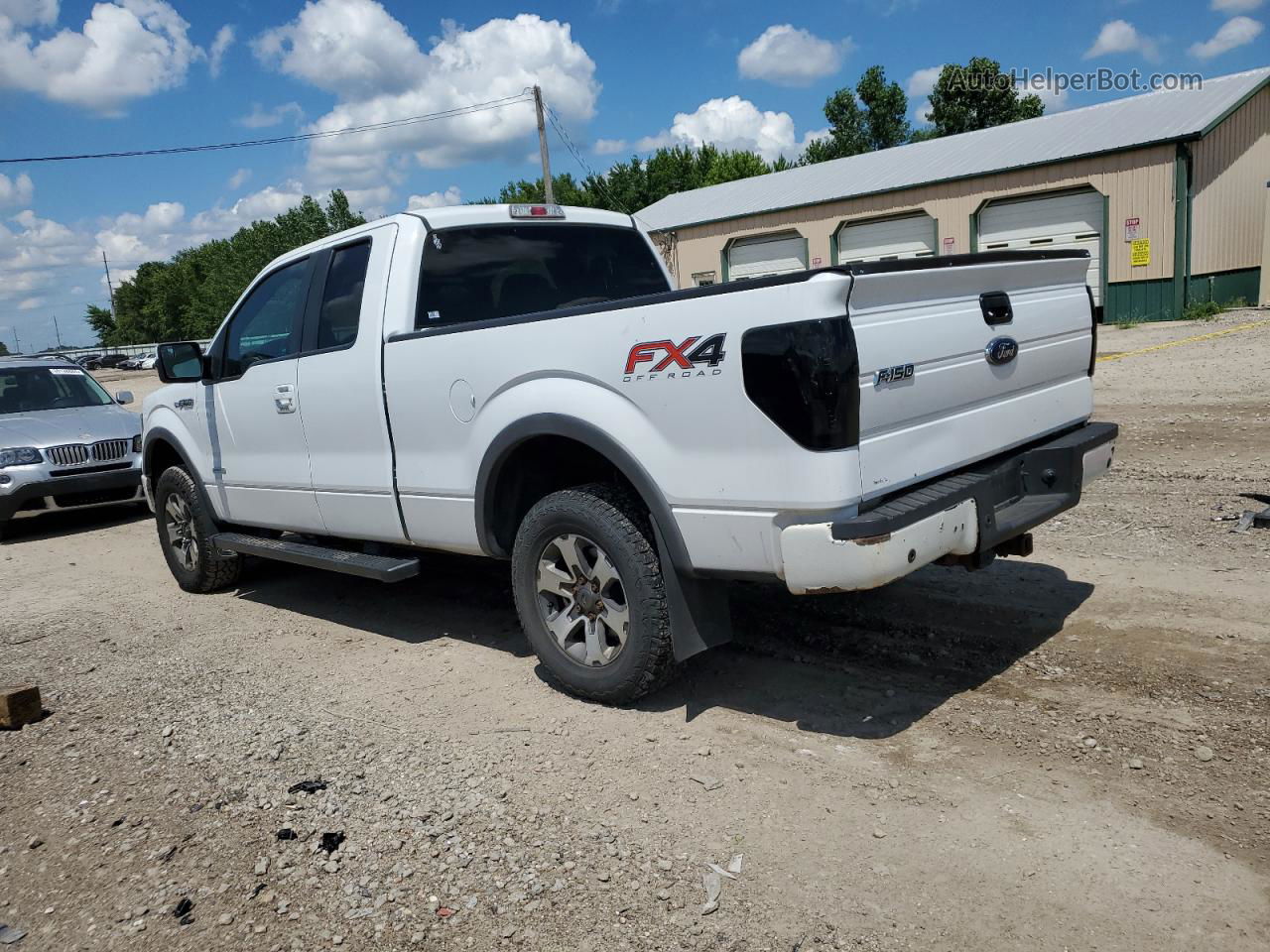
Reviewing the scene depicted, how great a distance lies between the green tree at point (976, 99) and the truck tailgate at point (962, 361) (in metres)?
53.0

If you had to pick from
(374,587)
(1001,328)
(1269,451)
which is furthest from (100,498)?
(1269,451)

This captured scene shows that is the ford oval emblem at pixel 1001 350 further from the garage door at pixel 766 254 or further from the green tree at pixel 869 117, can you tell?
the green tree at pixel 869 117

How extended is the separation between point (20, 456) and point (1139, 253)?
2387 cm

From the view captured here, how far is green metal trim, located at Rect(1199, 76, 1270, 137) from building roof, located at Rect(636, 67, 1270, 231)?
0.13 feet

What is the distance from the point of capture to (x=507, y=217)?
17.5 feet

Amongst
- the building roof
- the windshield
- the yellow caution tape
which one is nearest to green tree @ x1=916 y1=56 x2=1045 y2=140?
the building roof

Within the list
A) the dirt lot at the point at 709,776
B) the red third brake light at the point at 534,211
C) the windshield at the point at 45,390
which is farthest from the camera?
the windshield at the point at 45,390

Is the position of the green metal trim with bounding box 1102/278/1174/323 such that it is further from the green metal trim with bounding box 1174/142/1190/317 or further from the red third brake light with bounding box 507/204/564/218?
the red third brake light with bounding box 507/204/564/218

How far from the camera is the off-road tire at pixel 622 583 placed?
12.3 feet

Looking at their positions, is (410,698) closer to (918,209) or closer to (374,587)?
(374,587)

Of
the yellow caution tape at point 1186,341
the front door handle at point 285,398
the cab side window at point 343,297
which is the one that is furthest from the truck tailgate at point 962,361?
the yellow caution tape at point 1186,341

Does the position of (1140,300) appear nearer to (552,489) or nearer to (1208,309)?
(1208,309)

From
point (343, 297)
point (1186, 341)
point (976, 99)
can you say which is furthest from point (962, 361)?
point (976, 99)

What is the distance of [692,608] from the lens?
147 inches
